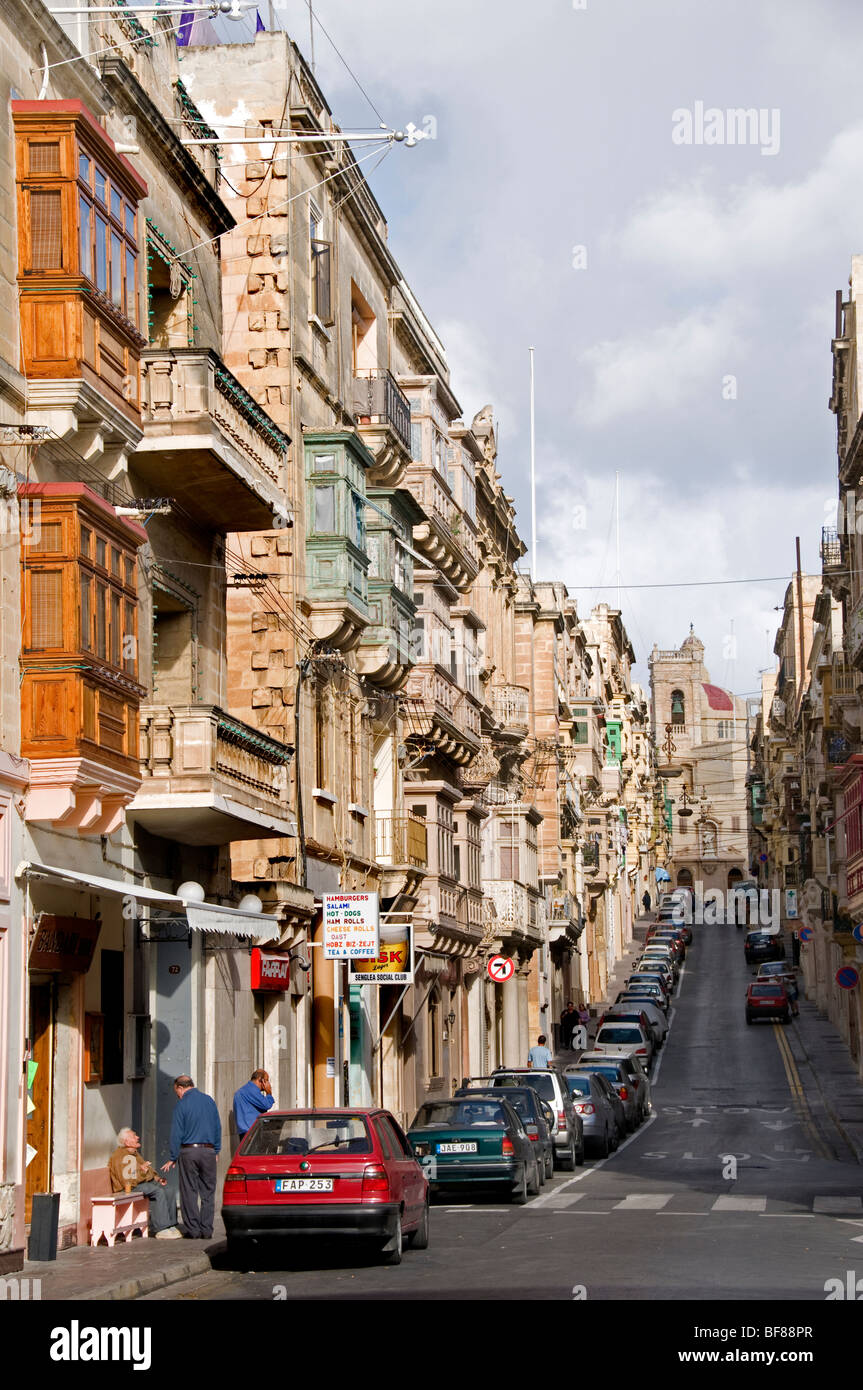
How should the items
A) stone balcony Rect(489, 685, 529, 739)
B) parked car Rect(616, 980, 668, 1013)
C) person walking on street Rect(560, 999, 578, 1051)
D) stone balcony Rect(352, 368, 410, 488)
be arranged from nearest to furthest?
stone balcony Rect(352, 368, 410, 488) → stone balcony Rect(489, 685, 529, 739) → person walking on street Rect(560, 999, 578, 1051) → parked car Rect(616, 980, 668, 1013)

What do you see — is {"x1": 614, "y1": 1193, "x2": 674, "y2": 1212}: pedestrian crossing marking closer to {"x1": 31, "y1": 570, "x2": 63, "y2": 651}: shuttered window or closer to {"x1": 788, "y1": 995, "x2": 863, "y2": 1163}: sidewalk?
{"x1": 788, "y1": 995, "x2": 863, "y2": 1163}: sidewalk

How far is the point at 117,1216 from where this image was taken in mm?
19062

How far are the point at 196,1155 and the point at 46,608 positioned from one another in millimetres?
5681

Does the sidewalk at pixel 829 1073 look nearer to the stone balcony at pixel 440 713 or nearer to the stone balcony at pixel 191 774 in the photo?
the stone balcony at pixel 440 713

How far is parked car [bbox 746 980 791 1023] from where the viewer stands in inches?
2793

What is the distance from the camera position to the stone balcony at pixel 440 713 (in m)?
40.2

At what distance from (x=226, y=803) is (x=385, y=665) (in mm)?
12882

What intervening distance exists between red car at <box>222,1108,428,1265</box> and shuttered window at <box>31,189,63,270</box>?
808 centimetres

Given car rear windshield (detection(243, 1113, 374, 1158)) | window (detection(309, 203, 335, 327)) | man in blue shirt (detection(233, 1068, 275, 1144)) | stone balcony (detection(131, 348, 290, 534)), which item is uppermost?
window (detection(309, 203, 335, 327))

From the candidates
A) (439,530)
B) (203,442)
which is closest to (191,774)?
(203,442)

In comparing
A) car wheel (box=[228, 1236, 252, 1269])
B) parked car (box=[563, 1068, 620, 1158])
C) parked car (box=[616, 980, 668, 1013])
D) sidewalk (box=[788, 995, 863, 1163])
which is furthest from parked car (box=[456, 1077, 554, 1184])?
parked car (box=[616, 980, 668, 1013])

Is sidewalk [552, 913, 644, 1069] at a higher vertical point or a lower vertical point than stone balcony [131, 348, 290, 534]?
lower

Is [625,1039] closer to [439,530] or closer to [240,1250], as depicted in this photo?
[439,530]

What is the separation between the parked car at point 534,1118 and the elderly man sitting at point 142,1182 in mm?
7696
